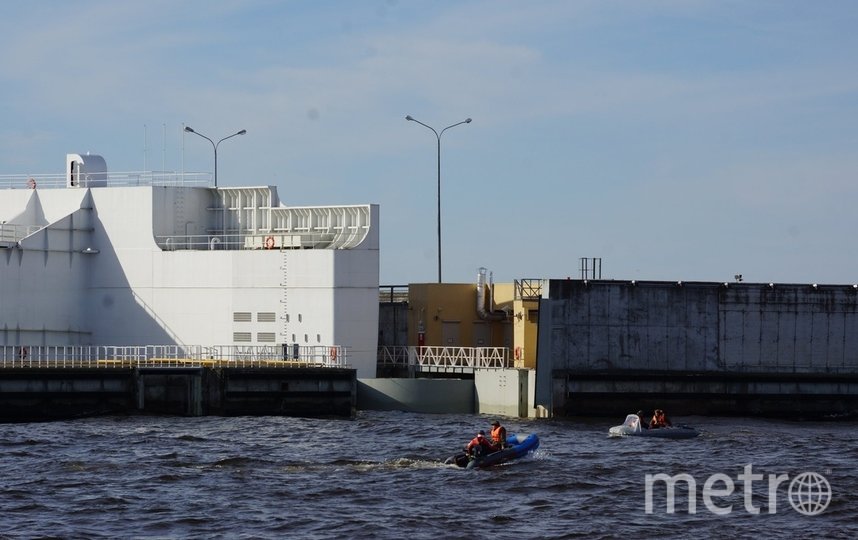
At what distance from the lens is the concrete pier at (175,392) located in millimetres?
59875

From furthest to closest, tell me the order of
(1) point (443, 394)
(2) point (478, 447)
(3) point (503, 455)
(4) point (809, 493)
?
1. (1) point (443, 394)
2. (3) point (503, 455)
3. (2) point (478, 447)
4. (4) point (809, 493)

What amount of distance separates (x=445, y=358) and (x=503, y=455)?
21.9 metres

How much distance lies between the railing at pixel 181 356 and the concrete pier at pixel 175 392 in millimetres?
1247

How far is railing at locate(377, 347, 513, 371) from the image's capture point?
225 ft

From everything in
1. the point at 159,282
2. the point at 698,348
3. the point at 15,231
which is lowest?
the point at 698,348

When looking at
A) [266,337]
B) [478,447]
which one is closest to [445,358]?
[266,337]

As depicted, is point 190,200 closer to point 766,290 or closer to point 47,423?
point 47,423

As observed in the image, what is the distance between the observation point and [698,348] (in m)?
66.9

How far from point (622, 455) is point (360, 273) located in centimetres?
2047

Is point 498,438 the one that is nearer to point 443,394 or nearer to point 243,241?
point 443,394

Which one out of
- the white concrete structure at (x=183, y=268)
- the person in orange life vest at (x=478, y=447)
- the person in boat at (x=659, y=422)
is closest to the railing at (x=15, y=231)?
the white concrete structure at (x=183, y=268)

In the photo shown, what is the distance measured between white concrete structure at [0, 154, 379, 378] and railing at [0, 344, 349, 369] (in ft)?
1.98

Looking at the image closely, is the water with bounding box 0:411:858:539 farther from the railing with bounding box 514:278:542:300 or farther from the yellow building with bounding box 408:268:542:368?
the yellow building with bounding box 408:268:542:368

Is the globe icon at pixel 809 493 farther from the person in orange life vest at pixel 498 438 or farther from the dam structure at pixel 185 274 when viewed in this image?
the dam structure at pixel 185 274
